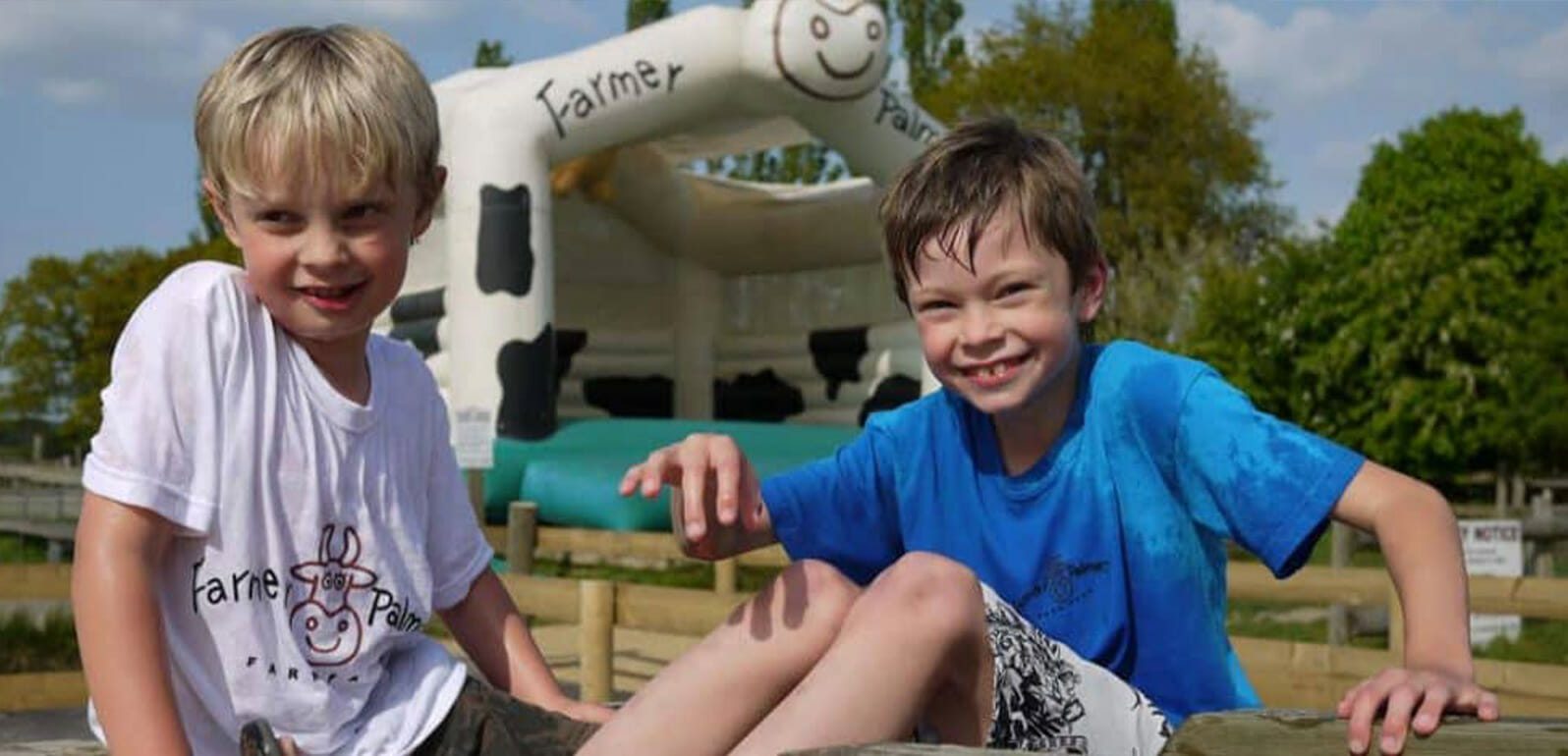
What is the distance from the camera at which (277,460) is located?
2070 millimetres

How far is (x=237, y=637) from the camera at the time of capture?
6.66ft

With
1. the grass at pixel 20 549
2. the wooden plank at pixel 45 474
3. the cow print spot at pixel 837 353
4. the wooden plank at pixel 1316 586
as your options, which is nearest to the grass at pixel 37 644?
the wooden plank at pixel 1316 586

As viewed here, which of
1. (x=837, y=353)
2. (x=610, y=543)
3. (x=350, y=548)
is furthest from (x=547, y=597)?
(x=837, y=353)

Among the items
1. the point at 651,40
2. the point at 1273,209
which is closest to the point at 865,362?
the point at 651,40

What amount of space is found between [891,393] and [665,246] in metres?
2.43

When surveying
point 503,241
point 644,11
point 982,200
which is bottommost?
point 982,200

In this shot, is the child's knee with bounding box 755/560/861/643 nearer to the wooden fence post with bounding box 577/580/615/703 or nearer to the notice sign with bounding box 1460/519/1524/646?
the wooden fence post with bounding box 577/580/615/703

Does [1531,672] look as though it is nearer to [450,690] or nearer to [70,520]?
[450,690]

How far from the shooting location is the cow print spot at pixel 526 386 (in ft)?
38.3

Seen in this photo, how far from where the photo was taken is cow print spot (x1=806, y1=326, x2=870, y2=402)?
49.7 ft

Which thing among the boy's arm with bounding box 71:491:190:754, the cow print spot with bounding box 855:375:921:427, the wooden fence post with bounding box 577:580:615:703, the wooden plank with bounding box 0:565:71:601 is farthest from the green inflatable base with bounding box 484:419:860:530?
the boy's arm with bounding box 71:491:190:754

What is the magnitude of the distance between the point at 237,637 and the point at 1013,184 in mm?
993

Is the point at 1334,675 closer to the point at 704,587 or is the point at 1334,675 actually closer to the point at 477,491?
the point at 477,491

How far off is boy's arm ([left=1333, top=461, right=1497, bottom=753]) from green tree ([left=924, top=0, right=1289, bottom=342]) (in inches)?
1105
